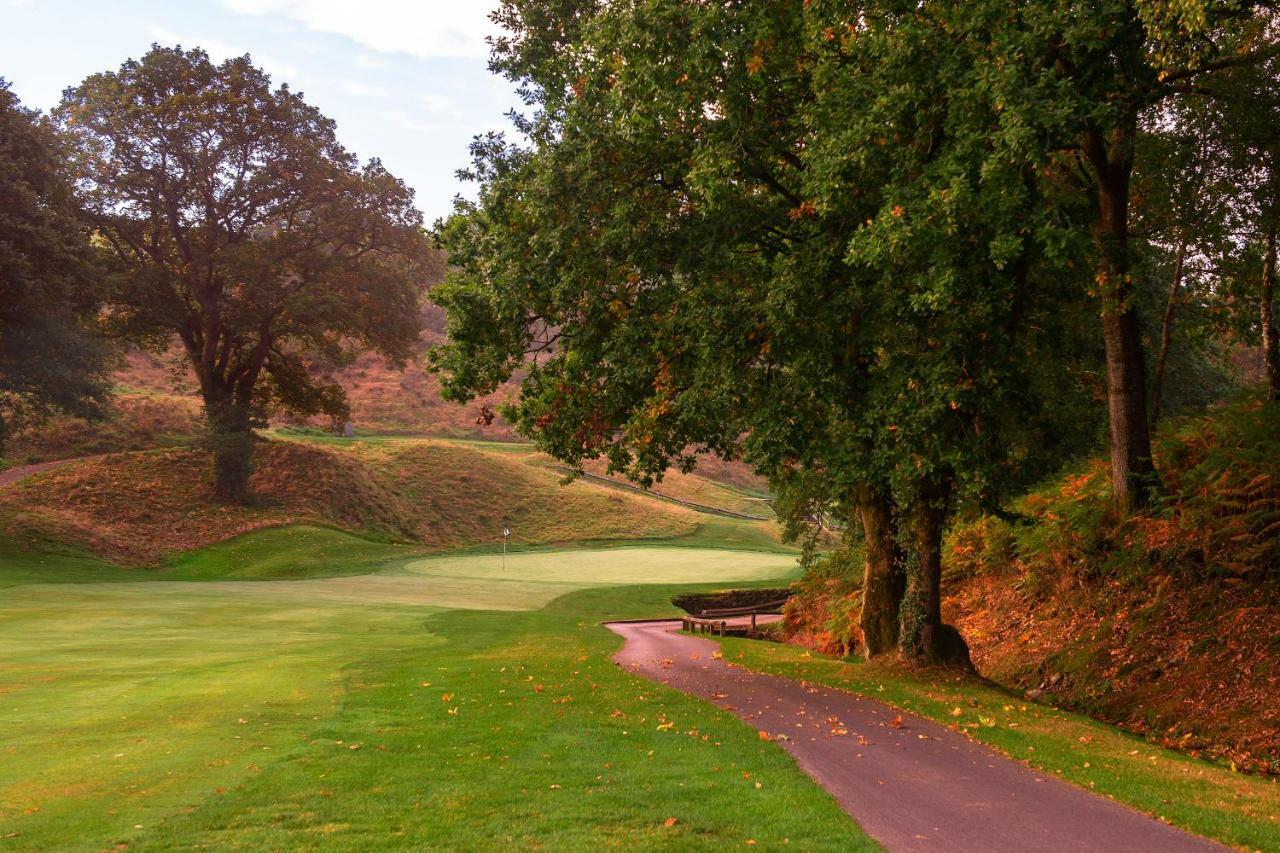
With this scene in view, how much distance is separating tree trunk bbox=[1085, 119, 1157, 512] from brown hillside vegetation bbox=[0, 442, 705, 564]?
37081 millimetres

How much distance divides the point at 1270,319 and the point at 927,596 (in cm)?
945

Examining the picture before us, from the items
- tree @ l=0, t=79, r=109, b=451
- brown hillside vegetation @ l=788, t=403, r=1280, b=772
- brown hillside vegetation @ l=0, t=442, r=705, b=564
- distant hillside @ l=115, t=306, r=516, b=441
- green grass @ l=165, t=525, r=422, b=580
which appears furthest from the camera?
distant hillside @ l=115, t=306, r=516, b=441

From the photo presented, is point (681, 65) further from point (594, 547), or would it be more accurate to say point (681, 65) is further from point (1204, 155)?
point (594, 547)

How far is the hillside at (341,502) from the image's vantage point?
4084 centimetres

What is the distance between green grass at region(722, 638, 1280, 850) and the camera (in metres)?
8.37

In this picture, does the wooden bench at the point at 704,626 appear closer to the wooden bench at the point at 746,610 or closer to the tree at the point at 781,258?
the wooden bench at the point at 746,610

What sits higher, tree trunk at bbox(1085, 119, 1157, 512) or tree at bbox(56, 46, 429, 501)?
tree at bbox(56, 46, 429, 501)

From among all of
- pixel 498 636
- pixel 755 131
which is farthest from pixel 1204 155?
pixel 498 636

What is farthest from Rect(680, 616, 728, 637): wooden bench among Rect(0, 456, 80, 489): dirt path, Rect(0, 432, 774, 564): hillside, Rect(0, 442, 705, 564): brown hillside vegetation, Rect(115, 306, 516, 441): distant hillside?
Rect(115, 306, 516, 441): distant hillside

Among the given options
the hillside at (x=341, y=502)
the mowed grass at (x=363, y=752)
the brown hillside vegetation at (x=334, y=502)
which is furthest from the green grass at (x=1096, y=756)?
the hillside at (x=341, y=502)

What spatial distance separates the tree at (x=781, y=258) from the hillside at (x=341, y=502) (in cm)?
3026

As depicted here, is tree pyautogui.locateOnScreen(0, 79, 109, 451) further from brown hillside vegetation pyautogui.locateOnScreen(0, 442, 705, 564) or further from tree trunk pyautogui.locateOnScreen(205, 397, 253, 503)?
tree trunk pyautogui.locateOnScreen(205, 397, 253, 503)

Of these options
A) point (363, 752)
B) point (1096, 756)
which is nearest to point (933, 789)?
point (1096, 756)

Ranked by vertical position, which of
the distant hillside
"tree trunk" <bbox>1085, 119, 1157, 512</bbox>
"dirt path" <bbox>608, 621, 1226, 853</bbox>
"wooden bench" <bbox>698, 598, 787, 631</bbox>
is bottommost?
"wooden bench" <bbox>698, 598, 787, 631</bbox>
